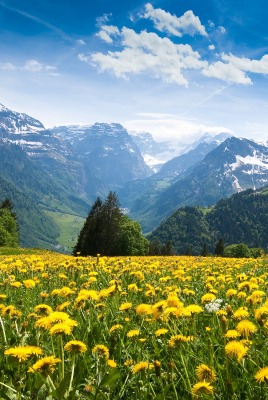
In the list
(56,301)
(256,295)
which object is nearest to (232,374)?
(256,295)

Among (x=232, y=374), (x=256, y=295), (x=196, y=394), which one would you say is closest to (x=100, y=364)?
(x=196, y=394)

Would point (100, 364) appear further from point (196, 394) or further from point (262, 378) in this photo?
point (262, 378)

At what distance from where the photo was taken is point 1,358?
10.6 ft

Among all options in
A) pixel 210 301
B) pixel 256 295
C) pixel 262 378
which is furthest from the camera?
pixel 210 301

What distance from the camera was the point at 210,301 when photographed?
182 inches

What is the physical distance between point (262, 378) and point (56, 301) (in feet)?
14.5

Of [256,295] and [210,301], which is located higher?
[256,295]

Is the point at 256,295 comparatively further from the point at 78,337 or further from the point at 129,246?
the point at 129,246

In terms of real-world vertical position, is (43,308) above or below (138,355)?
above

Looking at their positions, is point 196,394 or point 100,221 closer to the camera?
point 196,394

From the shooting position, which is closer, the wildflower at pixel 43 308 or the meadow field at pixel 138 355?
the meadow field at pixel 138 355

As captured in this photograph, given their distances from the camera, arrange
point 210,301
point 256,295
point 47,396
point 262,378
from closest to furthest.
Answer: point 262,378 < point 47,396 < point 256,295 < point 210,301

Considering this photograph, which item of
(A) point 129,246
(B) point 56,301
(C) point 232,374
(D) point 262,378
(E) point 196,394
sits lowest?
(A) point 129,246

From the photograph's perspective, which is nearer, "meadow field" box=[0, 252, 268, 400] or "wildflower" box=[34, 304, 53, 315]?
"meadow field" box=[0, 252, 268, 400]
